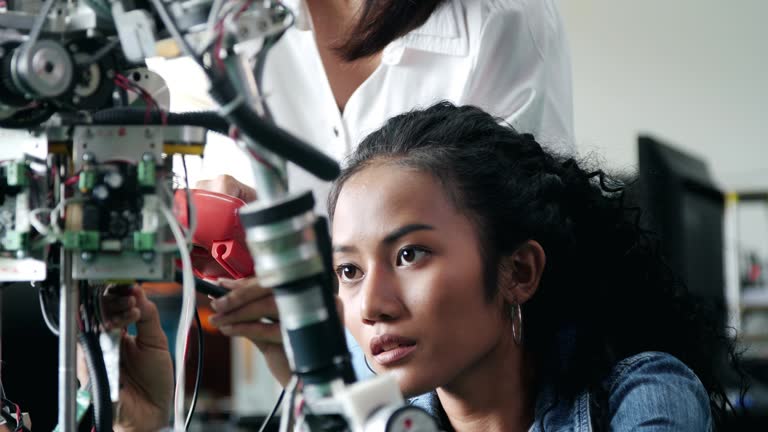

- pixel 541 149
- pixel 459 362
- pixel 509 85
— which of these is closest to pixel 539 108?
pixel 509 85

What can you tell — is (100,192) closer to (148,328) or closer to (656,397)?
(148,328)

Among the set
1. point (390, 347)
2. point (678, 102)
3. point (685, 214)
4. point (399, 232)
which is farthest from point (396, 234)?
point (678, 102)

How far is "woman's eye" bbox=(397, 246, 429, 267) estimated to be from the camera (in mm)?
1039

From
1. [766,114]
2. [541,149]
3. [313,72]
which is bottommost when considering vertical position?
[766,114]

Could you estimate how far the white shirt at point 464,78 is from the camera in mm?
1410

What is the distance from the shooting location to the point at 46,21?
0.70m

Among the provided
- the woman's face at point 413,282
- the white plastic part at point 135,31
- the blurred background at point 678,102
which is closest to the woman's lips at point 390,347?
the woman's face at point 413,282

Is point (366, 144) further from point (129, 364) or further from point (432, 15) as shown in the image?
point (129, 364)

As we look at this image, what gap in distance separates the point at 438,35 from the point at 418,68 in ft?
0.23

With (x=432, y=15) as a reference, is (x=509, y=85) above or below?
below

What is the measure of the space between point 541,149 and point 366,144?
246 mm

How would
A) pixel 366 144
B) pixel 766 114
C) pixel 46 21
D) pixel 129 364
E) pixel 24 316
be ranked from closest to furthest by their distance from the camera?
pixel 46 21, pixel 129 364, pixel 366 144, pixel 24 316, pixel 766 114

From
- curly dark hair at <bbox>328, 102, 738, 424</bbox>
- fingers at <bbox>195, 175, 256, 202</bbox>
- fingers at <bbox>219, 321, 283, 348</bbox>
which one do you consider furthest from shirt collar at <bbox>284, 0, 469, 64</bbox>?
fingers at <bbox>219, 321, 283, 348</bbox>

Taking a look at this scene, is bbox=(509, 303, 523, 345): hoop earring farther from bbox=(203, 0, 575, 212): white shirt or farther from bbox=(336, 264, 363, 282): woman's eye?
bbox=(203, 0, 575, 212): white shirt
